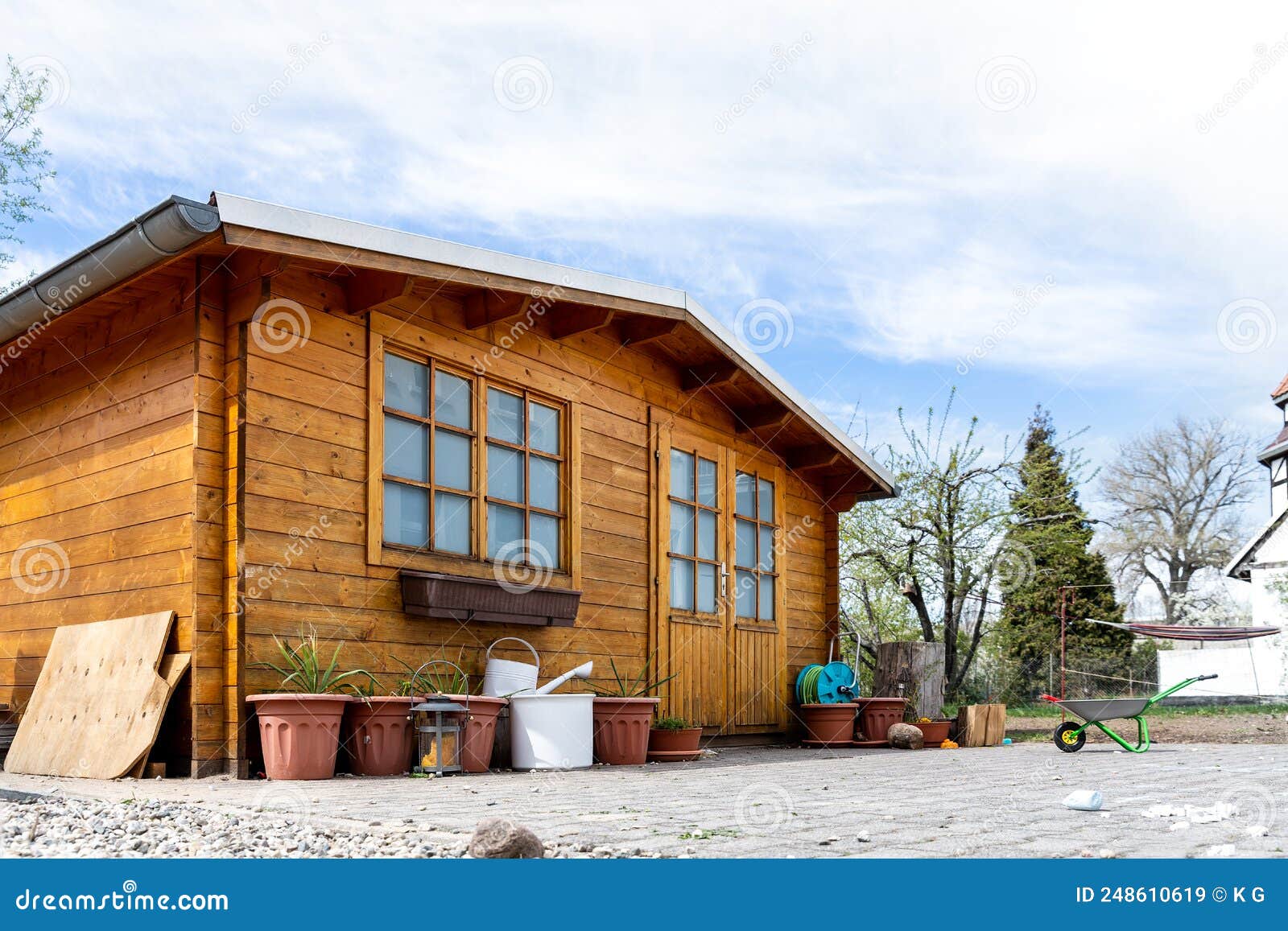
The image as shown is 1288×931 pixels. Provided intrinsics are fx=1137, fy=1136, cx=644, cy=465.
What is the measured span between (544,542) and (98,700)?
2.92m

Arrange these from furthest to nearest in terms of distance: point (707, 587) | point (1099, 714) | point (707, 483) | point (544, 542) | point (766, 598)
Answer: point (766, 598), point (707, 483), point (707, 587), point (1099, 714), point (544, 542)

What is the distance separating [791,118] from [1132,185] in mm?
6127

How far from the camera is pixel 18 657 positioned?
7.34 m

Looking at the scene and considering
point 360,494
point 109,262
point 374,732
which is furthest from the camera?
point 360,494

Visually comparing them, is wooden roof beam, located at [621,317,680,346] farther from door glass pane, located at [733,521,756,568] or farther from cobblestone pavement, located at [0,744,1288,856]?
cobblestone pavement, located at [0,744,1288,856]

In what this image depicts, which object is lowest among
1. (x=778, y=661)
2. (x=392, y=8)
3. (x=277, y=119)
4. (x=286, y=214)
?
(x=778, y=661)

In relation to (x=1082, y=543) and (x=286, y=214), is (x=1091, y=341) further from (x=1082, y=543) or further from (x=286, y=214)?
(x=286, y=214)

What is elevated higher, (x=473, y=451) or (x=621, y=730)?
(x=473, y=451)

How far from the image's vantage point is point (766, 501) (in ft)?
35.5

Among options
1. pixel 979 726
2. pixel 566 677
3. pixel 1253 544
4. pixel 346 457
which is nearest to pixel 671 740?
pixel 566 677

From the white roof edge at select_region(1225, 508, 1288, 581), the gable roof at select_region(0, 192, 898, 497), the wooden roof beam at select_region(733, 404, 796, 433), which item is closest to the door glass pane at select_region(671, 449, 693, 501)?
the wooden roof beam at select_region(733, 404, 796, 433)

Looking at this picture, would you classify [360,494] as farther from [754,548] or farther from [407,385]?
[754,548]

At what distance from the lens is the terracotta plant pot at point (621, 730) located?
24.2 feet

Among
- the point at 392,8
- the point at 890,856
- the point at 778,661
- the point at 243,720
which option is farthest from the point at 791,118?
the point at 890,856
